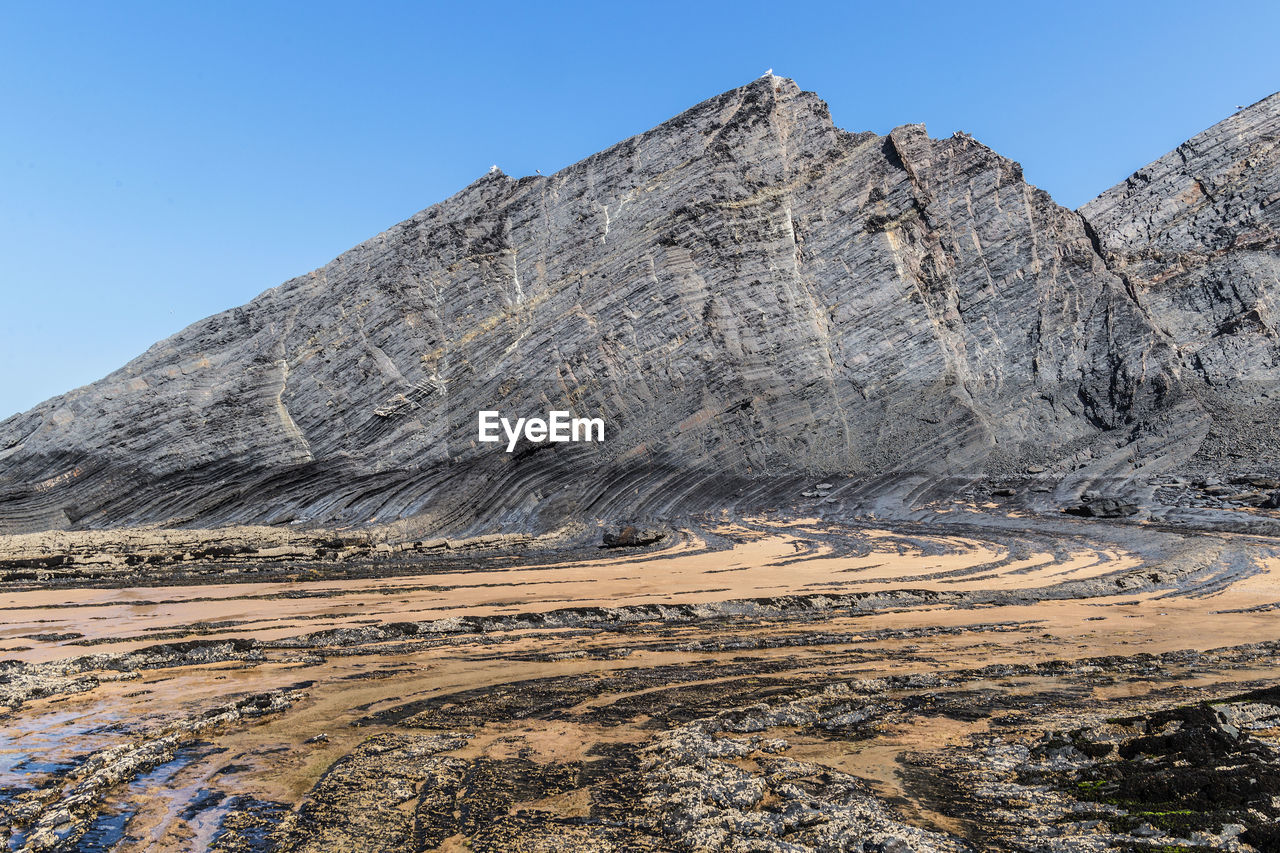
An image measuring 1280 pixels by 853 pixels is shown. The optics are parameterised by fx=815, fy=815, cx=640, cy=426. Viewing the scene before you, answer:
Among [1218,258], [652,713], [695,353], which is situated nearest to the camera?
[652,713]

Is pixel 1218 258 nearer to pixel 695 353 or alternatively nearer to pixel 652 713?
pixel 695 353

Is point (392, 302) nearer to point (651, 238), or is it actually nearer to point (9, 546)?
point (651, 238)

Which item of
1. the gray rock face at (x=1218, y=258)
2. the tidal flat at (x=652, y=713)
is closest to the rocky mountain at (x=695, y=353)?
the gray rock face at (x=1218, y=258)

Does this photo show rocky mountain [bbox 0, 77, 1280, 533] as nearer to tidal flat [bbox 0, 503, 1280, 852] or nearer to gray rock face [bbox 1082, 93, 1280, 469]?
gray rock face [bbox 1082, 93, 1280, 469]

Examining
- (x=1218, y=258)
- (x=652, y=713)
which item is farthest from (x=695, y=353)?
(x=1218, y=258)

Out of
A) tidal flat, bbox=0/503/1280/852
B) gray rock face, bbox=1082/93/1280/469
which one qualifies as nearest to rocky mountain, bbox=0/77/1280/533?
gray rock face, bbox=1082/93/1280/469

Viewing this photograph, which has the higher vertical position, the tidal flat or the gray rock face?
the gray rock face

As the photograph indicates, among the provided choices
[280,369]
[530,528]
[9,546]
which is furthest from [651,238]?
[9,546]

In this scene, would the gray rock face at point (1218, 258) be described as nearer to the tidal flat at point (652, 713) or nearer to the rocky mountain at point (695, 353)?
the rocky mountain at point (695, 353)
